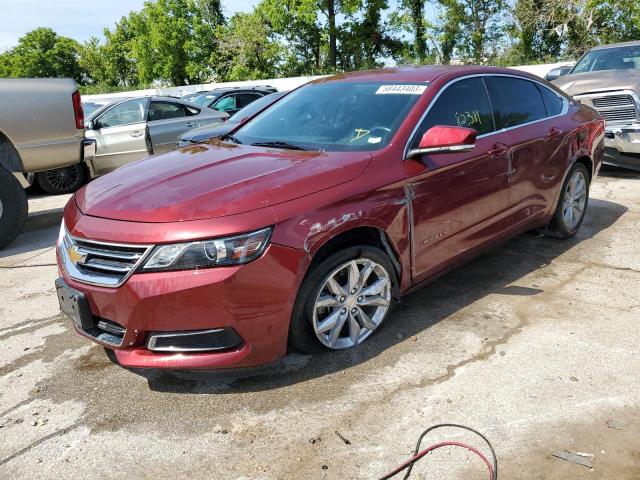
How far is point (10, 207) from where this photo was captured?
5715 millimetres

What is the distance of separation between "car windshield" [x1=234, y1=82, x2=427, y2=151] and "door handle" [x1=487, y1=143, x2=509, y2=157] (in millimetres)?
700

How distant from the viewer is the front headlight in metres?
2.59

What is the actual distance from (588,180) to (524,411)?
340 centimetres

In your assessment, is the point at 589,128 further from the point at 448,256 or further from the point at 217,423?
the point at 217,423

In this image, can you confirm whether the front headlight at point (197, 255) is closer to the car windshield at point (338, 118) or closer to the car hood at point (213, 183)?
the car hood at point (213, 183)

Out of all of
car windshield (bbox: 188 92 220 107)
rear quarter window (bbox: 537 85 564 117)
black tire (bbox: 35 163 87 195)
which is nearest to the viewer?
rear quarter window (bbox: 537 85 564 117)

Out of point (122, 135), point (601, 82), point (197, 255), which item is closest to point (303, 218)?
point (197, 255)

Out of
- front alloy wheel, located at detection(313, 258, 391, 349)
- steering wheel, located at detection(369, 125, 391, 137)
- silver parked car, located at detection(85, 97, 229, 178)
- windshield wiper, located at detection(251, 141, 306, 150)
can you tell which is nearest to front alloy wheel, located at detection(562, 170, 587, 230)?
steering wheel, located at detection(369, 125, 391, 137)

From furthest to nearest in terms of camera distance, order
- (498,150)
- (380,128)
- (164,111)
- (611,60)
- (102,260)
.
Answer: (164,111)
(611,60)
(498,150)
(380,128)
(102,260)

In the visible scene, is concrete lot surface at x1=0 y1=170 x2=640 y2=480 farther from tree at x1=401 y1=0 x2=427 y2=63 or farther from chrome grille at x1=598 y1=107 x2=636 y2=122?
tree at x1=401 y1=0 x2=427 y2=63

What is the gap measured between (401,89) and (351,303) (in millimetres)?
1523

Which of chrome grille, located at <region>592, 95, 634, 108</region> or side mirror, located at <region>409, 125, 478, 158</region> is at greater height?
side mirror, located at <region>409, 125, 478, 158</region>

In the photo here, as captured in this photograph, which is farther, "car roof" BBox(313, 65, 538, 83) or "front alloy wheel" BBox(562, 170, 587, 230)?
"front alloy wheel" BBox(562, 170, 587, 230)

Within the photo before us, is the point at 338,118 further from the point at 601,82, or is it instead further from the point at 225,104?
the point at 225,104
